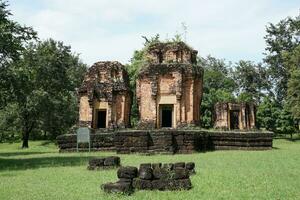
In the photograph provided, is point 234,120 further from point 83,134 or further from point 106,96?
point 83,134

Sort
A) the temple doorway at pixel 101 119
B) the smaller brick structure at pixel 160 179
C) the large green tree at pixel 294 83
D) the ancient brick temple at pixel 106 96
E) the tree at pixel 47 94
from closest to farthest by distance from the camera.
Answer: the smaller brick structure at pixel 160 179
the ancient brick temple at pixel 106 96
the temple doorway at pixel 101 119
the tree at pixel 47 94
the large green tree at pixel 294 83

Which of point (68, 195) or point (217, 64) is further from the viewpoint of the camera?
point (217, 64)

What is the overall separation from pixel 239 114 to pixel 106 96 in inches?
370

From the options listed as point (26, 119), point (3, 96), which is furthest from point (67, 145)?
point (26, 119)

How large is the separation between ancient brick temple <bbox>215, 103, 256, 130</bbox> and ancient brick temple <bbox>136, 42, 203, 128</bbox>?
14.1 ft

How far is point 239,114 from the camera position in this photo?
27.1 meters

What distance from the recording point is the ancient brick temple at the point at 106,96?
74.1 feet

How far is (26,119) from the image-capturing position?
33.2 meters

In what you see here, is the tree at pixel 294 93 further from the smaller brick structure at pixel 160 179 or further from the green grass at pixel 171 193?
the smaller brick structure at pixel 160 179

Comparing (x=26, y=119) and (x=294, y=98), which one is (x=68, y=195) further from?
(x=294, y=98)

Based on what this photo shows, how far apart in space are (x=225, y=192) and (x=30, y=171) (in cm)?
656

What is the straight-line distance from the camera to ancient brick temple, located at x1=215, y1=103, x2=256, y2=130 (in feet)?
85.8

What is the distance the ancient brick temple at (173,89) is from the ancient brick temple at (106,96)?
1056 millimetres

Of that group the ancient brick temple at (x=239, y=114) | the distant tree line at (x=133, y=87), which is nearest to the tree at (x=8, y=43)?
the distant tree line at (x=133, y=87)
